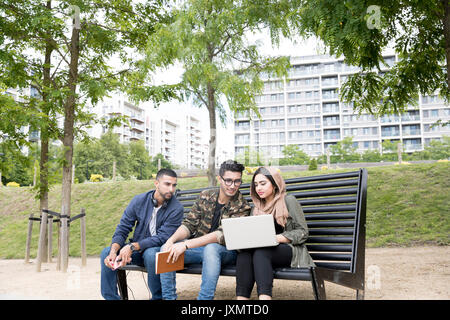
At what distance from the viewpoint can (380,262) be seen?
679 cm

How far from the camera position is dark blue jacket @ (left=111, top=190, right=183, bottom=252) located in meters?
3.53

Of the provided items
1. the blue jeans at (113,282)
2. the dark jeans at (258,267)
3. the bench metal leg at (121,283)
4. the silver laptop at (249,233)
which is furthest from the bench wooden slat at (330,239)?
the bench metal leg at (121,283)

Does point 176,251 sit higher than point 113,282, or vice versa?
point 176,251

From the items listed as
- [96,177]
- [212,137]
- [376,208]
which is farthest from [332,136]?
[212,137]

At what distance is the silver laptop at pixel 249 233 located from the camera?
2.91 metres

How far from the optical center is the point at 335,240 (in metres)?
3.43

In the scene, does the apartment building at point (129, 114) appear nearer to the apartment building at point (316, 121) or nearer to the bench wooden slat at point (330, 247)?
the apartment building at point (316, 121)

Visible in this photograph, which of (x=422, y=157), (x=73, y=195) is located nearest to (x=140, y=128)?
(x=422, y=157)

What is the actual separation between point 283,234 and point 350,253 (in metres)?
0.60

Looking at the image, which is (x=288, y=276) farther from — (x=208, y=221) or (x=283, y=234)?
(x=208, y=221)

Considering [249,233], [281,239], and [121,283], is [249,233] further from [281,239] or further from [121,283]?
[121,283]

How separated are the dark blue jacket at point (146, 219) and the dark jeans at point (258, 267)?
786mm

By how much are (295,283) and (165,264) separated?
2529 mm

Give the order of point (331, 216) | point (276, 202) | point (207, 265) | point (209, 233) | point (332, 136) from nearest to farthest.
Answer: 1. point (207, 265)
2. point (276, 202)
3. point (209, 233)
4. point (331, 216)
5. point (332, 136)
